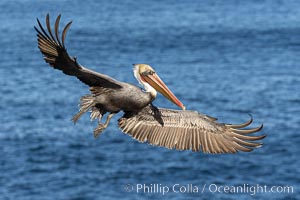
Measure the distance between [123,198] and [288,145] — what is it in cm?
1286

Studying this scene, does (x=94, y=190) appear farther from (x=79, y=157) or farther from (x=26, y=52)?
(x=26, y=52)

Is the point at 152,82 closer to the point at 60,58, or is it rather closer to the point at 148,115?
the point at 148,115

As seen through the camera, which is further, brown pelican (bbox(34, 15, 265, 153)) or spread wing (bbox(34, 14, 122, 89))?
brown pelican (bbox(34, 15, 265, 153))

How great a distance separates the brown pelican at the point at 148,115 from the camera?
47.4 ft

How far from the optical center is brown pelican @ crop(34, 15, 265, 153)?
14.4m

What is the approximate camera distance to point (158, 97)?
2425 inches

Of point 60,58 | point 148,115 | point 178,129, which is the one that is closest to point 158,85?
point 148,115

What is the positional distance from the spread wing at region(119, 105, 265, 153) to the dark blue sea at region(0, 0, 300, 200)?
31711mm

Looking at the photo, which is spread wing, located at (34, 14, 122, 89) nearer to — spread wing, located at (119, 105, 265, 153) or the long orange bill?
the long orange bill

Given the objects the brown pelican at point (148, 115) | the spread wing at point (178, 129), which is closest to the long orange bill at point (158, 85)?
the brown pelican at point (148, 115)

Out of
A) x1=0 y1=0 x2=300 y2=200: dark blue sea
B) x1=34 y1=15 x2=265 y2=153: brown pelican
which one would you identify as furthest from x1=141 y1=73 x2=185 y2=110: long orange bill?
x1=0 y1=0 x2=300 y2=200: dark blue sea

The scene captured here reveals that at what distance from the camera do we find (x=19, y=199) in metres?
46.8

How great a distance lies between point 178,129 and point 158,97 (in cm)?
4543

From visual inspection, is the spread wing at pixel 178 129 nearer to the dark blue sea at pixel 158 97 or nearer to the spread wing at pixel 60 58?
the spread wing at pixel 60 58
